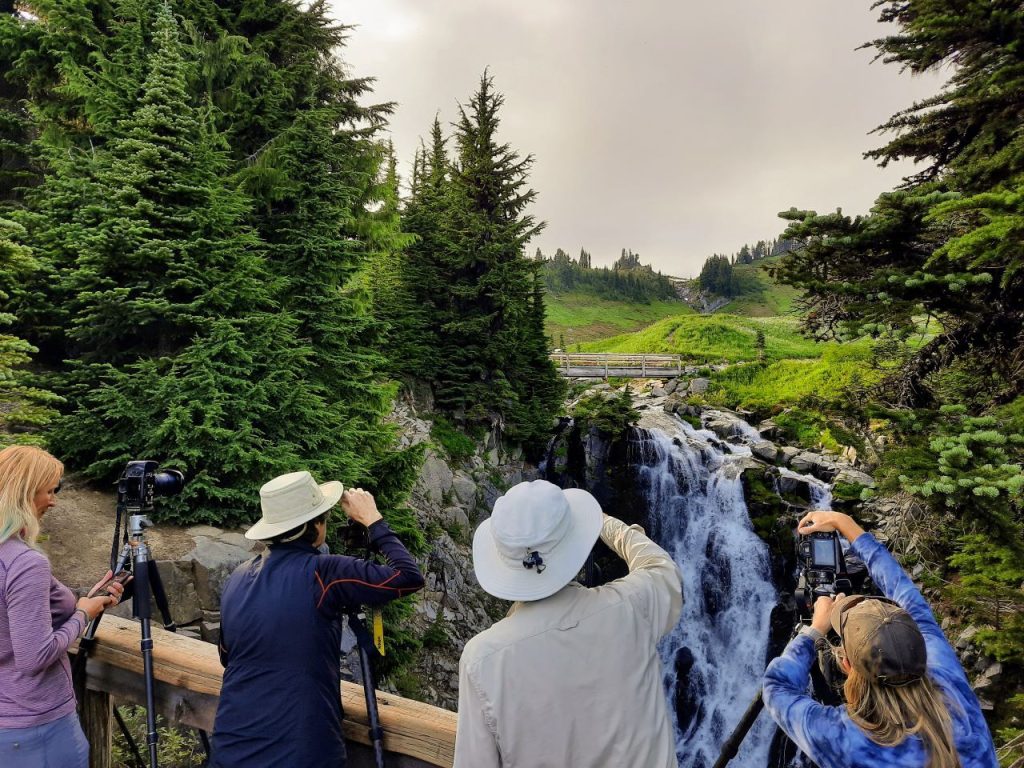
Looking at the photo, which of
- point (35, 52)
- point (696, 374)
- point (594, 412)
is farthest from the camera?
point (696, 374)

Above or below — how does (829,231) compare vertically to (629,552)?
above

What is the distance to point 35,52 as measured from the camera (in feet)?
33.6

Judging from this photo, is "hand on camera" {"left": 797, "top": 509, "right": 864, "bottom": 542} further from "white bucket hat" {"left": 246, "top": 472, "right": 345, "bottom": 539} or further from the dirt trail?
the dirt trail

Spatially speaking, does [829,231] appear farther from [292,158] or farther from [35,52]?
[35,52]

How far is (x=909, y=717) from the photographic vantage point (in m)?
2.05

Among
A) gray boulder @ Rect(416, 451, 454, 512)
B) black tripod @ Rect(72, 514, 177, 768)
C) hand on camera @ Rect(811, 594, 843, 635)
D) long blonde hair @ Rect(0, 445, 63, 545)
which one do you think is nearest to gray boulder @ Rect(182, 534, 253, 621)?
black tripod @ Rect(72, 514, 177, 768)

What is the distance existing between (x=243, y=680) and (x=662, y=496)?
21.8 meters

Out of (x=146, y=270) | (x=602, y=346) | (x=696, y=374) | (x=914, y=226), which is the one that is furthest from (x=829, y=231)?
(x=602, y=346)

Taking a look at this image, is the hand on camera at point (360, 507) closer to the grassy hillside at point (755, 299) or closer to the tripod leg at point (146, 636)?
the tripod leg at point (146, 636)

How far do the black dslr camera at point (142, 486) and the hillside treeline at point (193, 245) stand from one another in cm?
422

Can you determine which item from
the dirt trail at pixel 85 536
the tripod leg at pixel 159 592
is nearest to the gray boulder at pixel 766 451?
the dirt trail at pixel 85 536

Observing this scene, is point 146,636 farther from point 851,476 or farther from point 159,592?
point 851,476

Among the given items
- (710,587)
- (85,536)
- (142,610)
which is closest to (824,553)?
(142,610)

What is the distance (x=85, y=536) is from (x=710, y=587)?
1892cm
